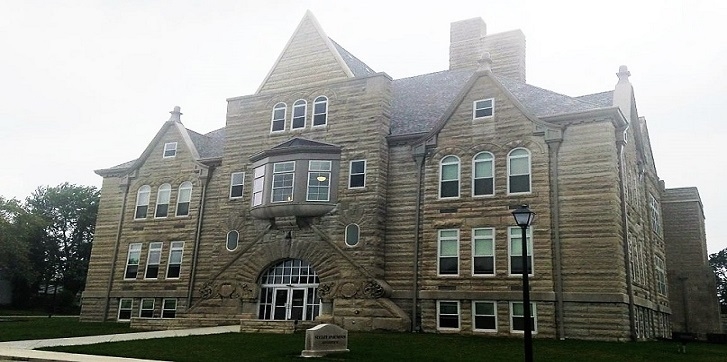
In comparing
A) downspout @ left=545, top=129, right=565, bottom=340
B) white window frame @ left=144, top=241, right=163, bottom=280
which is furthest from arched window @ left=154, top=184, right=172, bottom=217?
downspout @ left=545, top=129, right=565, bottom=340

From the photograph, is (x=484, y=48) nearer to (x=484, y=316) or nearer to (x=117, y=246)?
(x=484, y=316)

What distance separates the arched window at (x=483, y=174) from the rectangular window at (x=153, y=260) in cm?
1987

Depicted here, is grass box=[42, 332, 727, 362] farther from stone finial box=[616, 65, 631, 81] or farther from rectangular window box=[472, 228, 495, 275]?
stone finial box=[616, 65, 631, 81]

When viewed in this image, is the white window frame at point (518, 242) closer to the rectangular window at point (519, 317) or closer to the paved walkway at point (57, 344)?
Result: the rectangular window at point (519, 317)

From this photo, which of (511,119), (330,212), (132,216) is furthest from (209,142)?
(511,119)

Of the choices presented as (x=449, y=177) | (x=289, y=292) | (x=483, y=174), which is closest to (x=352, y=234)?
(x=289, y=292)

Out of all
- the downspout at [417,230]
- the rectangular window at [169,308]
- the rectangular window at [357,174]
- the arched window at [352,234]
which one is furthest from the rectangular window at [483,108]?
the rectangular window at [169,308]

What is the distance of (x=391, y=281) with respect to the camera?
29094mm

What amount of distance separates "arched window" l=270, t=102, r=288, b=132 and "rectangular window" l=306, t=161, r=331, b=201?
3680mm

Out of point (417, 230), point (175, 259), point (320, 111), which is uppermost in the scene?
point (320, 111)

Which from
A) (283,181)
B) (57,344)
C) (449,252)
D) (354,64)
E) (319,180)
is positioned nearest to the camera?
(57,344)

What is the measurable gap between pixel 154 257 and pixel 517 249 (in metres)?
22.1

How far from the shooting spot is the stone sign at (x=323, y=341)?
1736 cm

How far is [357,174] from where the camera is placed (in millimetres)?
30594
